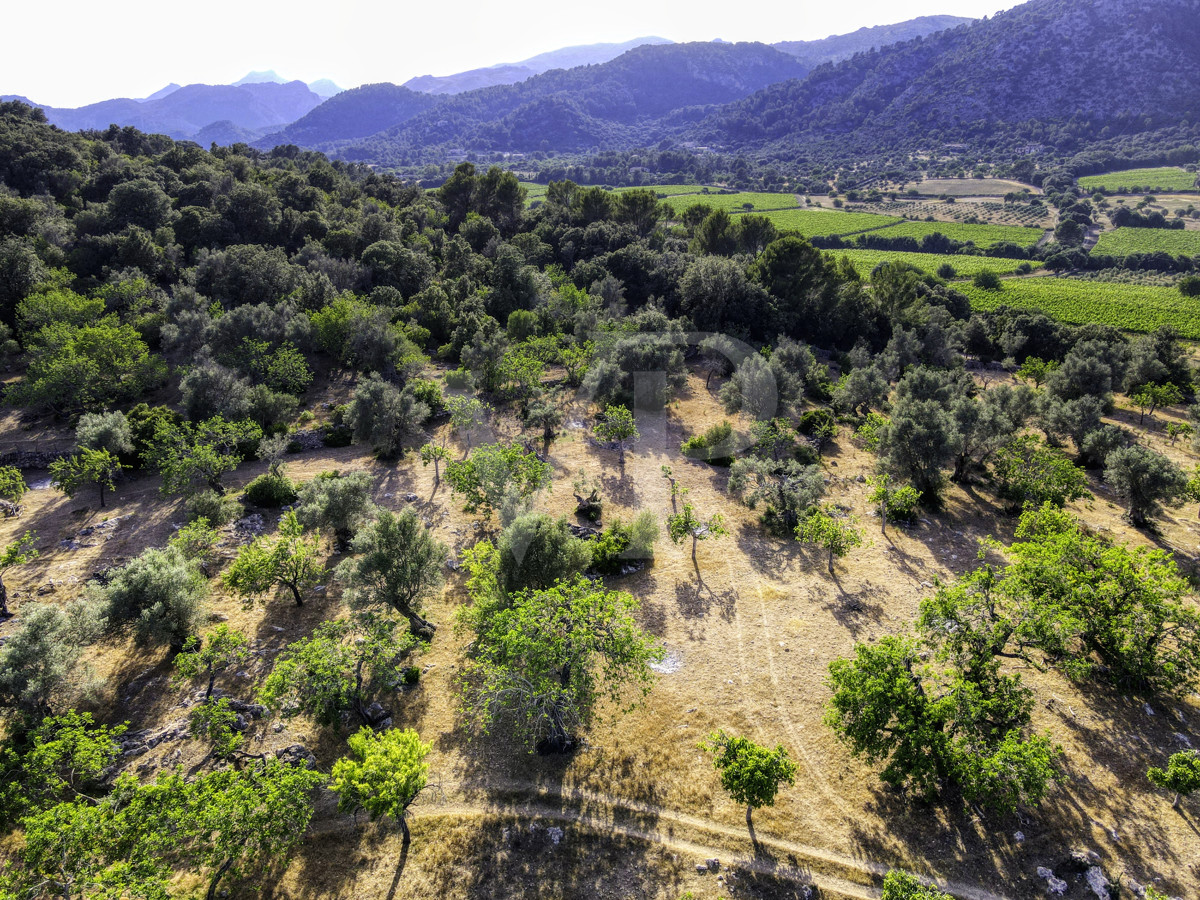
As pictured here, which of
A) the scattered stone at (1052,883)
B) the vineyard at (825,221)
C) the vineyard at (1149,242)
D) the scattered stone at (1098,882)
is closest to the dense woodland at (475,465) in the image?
the scattered stone at (1052,883)

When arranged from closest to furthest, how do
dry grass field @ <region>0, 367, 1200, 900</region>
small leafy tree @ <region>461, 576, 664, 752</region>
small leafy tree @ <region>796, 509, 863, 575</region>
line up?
dry grass field @ <region>0, 367, 1200, 900</region>, small leafy tree @ <region>461, 576, 664, 752</region>, small leafy tree @ <region>796, 509, 863, 575</region>

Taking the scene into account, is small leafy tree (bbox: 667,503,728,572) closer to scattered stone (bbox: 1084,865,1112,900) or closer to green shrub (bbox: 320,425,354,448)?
scattered stone (bbox: 1084,865,1112,900)

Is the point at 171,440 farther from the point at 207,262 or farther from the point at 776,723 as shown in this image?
the point at 776,723

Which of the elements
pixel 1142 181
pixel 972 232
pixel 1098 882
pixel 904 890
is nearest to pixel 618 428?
pixel 904 890

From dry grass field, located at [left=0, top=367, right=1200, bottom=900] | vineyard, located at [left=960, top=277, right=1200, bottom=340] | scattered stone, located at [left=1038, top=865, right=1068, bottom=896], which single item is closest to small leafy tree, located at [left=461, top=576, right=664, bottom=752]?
dry grass field, located at [left=0, top=367, right=1200, bottom=900]

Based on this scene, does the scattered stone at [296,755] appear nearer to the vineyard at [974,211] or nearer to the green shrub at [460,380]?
the green shrub at [460,380]
